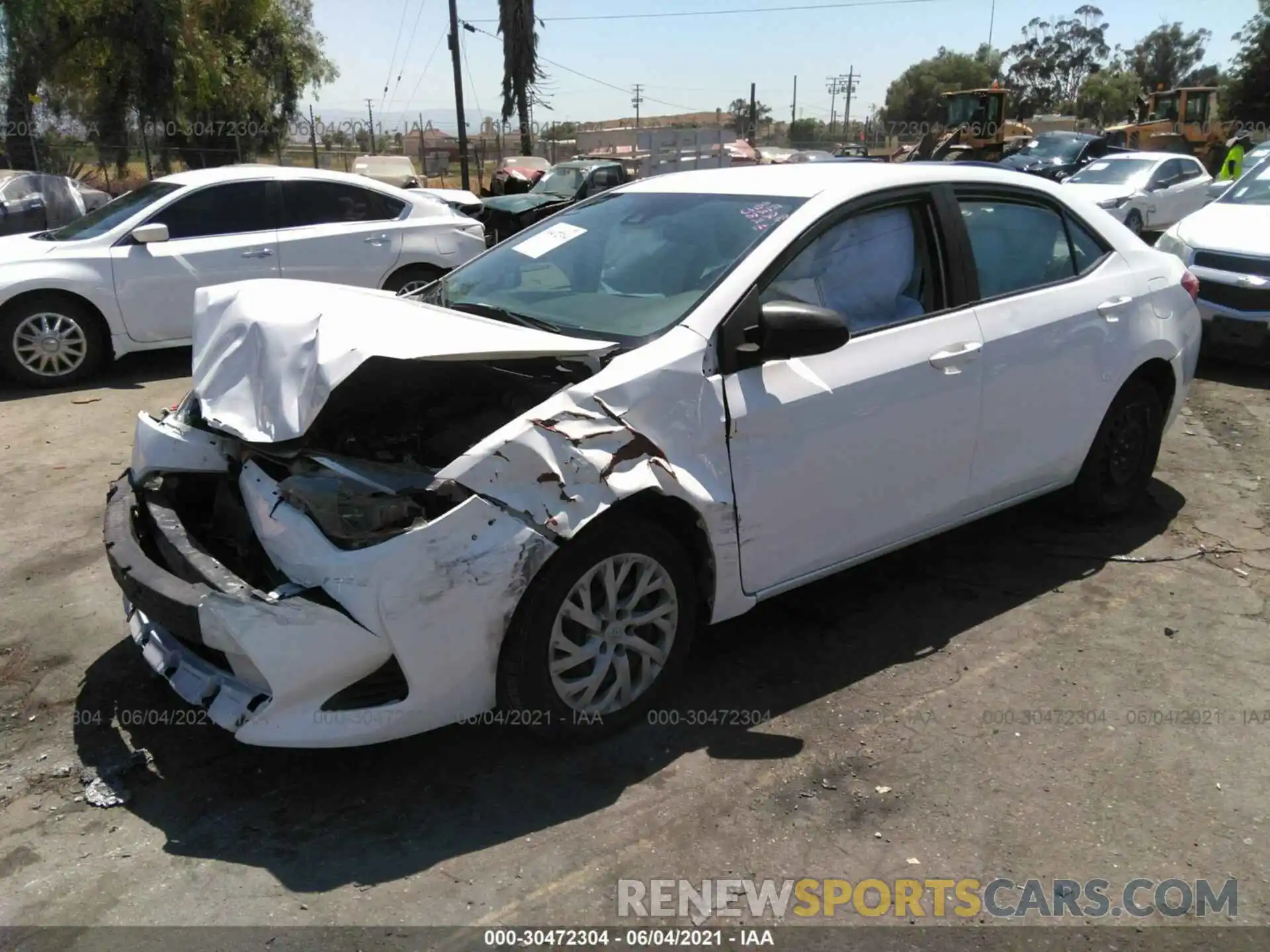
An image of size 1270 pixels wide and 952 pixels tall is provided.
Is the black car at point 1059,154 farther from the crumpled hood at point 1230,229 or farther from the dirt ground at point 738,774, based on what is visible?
the dirt ground at point 738,774

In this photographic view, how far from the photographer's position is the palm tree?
35.0m

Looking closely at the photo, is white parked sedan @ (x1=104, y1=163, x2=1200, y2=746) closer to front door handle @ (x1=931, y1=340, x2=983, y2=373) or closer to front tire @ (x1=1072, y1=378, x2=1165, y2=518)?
front door handle @ (x1=931, y1=340, x2=983, y2=373)

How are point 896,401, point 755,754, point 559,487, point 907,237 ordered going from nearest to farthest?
point 559,487 < point 755,754 < point 896,401 < point 907,237

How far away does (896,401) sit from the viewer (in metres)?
3.71

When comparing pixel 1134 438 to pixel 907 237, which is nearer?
pixel 907 237

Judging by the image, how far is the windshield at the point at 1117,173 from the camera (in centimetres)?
1543

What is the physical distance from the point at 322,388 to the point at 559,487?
2.51ft

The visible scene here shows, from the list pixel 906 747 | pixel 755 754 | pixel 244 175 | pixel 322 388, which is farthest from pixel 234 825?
pixel 244 175

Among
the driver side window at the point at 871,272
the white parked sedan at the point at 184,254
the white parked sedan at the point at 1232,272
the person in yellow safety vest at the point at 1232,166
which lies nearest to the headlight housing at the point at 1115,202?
the person in yellow safety vest at the point at 1232,166

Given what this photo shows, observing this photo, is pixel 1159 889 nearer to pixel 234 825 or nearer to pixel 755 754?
pixel 755 754

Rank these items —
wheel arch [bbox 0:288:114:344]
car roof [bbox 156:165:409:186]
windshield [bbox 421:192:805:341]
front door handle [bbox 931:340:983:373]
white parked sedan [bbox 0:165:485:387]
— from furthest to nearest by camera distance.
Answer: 1. car roof [bbox 156:165:409:186]
2. white parked sedan [bbox 0:165:485:387]
3. wheel arch [bbox 0:288:114:344]
4. front door handle [bbox 931:340:983:373]
5. windshield [bbox 421:192:805:341]

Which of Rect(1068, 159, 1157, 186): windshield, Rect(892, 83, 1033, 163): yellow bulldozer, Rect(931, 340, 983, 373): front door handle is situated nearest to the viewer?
Rect(931, 340, 983, 373): front door handle

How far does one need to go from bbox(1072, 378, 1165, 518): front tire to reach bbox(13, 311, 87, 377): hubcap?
7158 millimetres

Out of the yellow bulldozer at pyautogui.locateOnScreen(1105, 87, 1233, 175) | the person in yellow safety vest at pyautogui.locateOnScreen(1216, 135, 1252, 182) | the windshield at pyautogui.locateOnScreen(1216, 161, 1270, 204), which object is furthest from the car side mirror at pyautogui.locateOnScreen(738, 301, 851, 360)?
the yellow bulldozer at pyautogui.locateOnScreen(1105, 87, 1233, 175)
